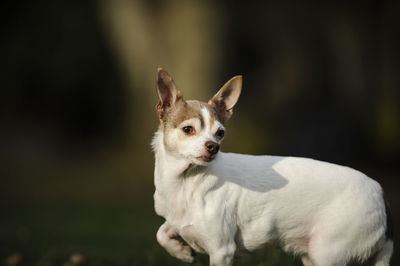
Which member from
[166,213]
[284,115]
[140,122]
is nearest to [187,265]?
[166,213]

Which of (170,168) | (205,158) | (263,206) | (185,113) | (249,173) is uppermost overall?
(185,113)

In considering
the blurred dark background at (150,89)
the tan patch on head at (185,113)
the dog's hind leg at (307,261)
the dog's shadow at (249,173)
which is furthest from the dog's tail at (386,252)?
the blurred dark background at (150,89)

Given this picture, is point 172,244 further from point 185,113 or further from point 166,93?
point 166,93

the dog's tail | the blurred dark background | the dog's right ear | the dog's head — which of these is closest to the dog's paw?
the dog's head

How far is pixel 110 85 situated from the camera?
1469cm

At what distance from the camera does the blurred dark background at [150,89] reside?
10.9m

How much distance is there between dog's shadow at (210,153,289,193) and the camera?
13.0ft

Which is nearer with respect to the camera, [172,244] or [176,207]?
[176,207]

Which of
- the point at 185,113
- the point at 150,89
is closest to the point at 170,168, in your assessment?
the point at 185,113

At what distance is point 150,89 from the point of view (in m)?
11.5

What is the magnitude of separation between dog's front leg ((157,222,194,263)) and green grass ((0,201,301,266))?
0.58 meters

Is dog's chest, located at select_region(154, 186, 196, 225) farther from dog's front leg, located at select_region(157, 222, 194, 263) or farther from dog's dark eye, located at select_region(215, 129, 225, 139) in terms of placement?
dog's dark eye, located at select_region(215, 129, 225, 139)

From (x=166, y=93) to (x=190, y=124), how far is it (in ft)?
1.25

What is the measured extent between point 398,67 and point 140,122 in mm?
7336
